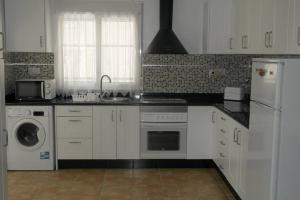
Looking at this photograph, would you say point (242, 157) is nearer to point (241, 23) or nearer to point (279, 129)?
point (279, 129)

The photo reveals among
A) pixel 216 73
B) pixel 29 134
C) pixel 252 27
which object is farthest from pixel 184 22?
pixel 29 134

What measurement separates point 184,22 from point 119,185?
2413 millimetres

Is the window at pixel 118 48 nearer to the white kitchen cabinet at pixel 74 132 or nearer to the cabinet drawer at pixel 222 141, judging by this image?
the white kitchen cabinet at pixel 74 132

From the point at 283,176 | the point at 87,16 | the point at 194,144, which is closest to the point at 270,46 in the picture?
the point at 283,176

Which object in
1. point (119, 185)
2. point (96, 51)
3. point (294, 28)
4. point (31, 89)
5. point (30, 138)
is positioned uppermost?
point (294, 28)

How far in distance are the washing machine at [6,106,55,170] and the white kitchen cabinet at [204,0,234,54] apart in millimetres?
2250

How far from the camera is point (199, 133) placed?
15.3 feet

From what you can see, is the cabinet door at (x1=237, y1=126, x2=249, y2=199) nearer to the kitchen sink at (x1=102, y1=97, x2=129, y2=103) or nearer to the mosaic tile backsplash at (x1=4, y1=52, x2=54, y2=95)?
the kitchen sink at (x1=102, y1=97, x2=129, y2=103)

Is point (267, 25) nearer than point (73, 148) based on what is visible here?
Yes

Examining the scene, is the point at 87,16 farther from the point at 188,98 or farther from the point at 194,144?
the point at 194,144

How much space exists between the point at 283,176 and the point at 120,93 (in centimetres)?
304

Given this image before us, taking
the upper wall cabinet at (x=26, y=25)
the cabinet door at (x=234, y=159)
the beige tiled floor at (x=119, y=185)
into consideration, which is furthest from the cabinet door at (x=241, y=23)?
the upper wall cabinet at (x=26, y=25)

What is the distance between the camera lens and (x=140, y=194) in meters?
3.91

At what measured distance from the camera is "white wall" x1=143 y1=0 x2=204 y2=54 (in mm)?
5000
